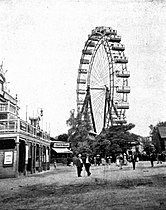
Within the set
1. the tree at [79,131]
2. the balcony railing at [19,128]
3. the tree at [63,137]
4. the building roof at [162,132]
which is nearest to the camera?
the balcony railing at [19,128]

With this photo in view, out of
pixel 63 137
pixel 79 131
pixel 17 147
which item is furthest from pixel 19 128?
pixel 63 137

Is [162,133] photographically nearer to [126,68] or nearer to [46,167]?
[126,68]

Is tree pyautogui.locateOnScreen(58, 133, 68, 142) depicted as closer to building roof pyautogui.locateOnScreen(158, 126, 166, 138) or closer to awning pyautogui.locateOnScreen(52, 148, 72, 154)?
awning pyautogui.locateOnScreen(52, 148, 72, 154)

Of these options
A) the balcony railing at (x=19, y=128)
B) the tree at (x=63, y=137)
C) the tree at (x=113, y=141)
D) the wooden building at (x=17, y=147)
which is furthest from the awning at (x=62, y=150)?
the tree at (x=63, y=137)

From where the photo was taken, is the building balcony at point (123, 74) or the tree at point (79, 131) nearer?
the building balcony at point (123, 74)

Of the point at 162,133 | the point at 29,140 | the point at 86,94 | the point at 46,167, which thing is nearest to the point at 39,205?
the point at 29,140

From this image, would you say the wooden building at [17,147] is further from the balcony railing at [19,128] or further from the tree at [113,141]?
the tree at [113,141]

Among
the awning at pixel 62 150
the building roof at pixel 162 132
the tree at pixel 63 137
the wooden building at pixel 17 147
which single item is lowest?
the wooden building at pixel 17 147

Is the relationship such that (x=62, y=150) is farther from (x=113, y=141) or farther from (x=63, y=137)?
(x=63, y=137)

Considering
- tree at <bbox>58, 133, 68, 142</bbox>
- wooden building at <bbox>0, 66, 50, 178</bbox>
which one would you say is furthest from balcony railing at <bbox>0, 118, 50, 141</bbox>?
tree at <bbox>58, 133, 68, 142</bbox>
